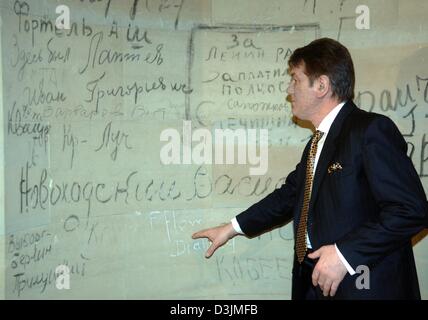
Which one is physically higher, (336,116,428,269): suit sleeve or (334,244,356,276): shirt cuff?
(336,116,428,269): suit sleeve

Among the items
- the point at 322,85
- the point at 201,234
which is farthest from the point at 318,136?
the point at 201,234

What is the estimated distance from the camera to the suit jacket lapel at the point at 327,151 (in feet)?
5.33

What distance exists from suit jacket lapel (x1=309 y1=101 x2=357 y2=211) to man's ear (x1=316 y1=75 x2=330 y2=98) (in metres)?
0.09

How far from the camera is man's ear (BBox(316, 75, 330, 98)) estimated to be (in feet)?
5.60

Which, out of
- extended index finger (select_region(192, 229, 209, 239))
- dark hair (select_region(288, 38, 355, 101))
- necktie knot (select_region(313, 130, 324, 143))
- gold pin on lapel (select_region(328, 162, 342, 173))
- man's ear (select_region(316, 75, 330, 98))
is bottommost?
extended index finger (select_region(192, 229, 209, 239))

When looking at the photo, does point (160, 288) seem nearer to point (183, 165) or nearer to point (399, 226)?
point (183, 165)

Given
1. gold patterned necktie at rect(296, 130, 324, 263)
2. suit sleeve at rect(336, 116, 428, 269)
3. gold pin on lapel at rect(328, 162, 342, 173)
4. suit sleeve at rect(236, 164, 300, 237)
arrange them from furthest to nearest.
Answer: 1. suit sleeve at rect(236, 164, 300, 237)
2. gold patterned necktie at rect(296, 130, 324, 263)
3. gold pin on lapel at rect(328, 162, 342, 173)
4. suit sleeve at rect(336, 116, 428, 269)

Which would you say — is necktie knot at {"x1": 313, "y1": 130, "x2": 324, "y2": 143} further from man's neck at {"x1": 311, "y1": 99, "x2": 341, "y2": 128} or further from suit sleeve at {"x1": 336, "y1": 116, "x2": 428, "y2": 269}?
suit sleeve at {"x1": 336, "y1": 116, "x2": 428, "y2": 269}

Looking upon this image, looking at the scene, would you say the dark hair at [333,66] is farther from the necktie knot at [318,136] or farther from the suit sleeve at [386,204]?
the suit sleeve at [386,204]

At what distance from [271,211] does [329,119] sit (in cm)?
46

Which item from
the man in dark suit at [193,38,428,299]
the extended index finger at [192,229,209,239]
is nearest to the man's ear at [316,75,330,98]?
the man in dark suit at [193,38,428,299]

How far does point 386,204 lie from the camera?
1476mm

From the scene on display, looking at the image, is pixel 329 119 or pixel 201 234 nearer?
pixel 329 119

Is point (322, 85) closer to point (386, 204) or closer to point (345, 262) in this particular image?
point (386, 204)
